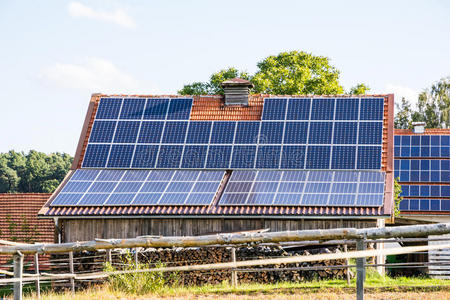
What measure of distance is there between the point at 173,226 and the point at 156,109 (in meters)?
6.87

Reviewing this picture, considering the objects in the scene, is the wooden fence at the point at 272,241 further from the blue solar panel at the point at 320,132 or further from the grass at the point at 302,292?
the blue solar panel at the point at 320,132

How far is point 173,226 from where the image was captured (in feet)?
85.2

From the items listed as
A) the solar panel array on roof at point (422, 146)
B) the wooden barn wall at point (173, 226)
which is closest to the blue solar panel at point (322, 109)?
the wooden barn wall at point (173, 226)

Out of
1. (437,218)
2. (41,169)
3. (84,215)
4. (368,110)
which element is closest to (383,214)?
(368,110)

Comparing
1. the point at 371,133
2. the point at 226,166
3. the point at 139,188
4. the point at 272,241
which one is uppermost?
the point at 371,133

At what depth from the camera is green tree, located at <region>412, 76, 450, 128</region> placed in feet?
249

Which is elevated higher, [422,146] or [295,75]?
[295,75]

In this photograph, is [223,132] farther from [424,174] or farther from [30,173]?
[30,173]

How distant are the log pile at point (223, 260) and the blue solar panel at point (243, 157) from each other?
4569 millimetres

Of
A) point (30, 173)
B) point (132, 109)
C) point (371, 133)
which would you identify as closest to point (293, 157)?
point (371, 133)

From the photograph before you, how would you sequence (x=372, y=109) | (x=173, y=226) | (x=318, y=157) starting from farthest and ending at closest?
1. (x=372, y=109)
2. (x=318, y=157)
3. (x=173, y=226)

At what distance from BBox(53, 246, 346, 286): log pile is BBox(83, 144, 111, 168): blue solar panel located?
4744 millimetres

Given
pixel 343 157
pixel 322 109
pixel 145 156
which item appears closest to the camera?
pixel 343 157

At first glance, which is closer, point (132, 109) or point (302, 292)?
point (302, 292)
